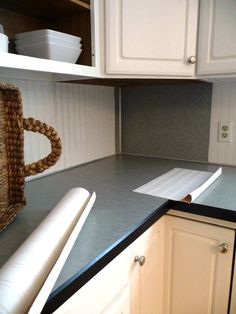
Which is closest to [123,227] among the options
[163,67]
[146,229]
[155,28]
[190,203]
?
[146,229]

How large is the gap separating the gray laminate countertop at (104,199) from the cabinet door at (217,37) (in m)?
0.49

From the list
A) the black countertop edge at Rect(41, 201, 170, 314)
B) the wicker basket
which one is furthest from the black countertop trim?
the wicker basket

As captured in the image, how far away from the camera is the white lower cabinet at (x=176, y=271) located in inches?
28.7

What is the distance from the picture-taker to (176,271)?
93cm

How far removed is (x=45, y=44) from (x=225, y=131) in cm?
99

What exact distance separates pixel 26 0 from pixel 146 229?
2.89 ft

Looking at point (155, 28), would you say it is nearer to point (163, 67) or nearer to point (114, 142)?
point (163, 67)

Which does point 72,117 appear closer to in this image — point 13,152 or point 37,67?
point 37,67

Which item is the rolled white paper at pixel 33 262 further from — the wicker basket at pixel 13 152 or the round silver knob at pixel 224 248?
the round silver knob at pixel 224 248

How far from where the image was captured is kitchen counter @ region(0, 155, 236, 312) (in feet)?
1.93

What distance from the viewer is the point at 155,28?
3.43 feet

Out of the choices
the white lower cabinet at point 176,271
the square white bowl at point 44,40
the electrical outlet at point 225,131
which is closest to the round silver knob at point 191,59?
the electrical outlet at point 225,131

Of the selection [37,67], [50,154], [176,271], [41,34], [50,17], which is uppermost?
[50,17]

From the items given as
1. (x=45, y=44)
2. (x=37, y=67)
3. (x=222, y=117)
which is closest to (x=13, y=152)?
(x=37, y=67)
